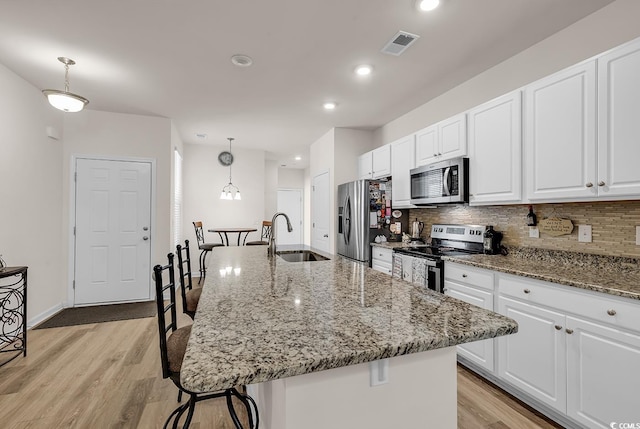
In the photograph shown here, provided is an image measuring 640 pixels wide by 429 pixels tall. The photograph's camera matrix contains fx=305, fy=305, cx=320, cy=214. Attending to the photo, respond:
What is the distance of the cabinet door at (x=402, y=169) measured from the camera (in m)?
3.54

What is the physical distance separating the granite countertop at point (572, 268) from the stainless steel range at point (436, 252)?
0.19m

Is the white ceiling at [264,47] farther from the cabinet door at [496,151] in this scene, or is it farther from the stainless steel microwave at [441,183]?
the stainless steel microwave at [441,183]

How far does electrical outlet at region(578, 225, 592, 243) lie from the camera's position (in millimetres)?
2096

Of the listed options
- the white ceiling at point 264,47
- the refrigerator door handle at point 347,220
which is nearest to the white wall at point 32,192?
the white ceiling at point 264,47

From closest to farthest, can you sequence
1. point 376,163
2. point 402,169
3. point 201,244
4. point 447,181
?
1. point 447,181
2. point 402,169
3. point 376,163
4. point 201,244

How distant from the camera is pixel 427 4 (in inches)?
77.3

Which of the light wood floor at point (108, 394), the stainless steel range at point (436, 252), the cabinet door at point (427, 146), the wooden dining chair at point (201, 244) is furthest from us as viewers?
the wooden dining chair at point (201, 244)

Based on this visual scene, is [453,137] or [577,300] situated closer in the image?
[577,300]

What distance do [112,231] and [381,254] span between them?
144 inches

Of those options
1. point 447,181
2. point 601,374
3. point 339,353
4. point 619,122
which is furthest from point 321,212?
point 339,353

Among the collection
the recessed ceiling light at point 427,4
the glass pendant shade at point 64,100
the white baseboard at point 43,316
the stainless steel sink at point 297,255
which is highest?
the recessed ceiling light at point 427,4

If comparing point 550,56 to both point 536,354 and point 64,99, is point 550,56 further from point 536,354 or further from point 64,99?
point 64,99

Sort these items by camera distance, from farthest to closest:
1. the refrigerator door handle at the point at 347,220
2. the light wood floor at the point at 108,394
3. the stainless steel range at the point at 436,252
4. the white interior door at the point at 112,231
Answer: the refrigerator door handle at the point at 347,220, the white interior door at the point at 112,231, the stainless steel range at the point at 436,252, the light wood floor at the point at 108,394

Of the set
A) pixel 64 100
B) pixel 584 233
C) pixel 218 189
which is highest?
pixel 64 100
